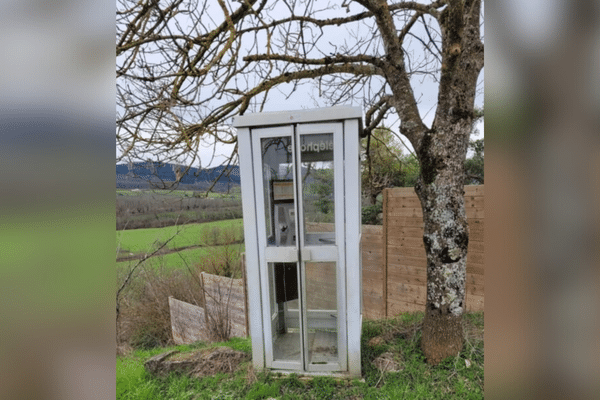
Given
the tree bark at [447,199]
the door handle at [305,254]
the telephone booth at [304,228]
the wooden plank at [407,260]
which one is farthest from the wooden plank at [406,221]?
the door handle at [305,254]

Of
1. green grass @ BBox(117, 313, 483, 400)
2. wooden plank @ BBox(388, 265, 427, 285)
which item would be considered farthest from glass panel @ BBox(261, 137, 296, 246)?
wooden plank @ BBox(388, 265, 427, 285)

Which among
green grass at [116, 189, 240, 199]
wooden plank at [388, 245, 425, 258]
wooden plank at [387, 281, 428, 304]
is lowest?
wooden plank at [387, 281, 428, 304]

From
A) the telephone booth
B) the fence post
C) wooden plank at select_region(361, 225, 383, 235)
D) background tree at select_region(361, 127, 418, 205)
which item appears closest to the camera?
the telephone booth

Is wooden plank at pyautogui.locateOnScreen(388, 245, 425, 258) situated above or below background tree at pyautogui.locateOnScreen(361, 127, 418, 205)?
below

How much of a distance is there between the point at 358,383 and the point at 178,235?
227 cm

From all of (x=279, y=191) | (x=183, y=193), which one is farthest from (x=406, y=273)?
(x=183, y=193)

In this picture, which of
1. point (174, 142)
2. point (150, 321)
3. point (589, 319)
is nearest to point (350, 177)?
point (174, 142)

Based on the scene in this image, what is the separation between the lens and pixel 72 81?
332 millimetres

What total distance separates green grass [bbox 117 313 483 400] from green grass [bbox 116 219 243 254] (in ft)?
3.56

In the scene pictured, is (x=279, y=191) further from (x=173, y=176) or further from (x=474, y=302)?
(x=474, y=302)

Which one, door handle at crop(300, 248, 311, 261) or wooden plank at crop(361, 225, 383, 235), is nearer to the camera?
door handle at crop(300, 248, 311, 261)

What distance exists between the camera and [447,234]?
212cm

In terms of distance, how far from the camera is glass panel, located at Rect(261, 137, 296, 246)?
7.02 ft

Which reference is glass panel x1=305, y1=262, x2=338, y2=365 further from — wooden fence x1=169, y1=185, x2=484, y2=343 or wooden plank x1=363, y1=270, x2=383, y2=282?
wooden plank x1=363, y1=270, x2=383, y2=282
